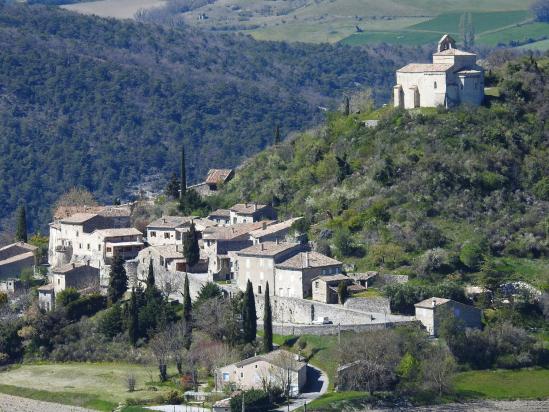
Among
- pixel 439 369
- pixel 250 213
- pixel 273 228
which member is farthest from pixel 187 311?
pixel 250 213

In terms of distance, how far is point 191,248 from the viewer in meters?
93.6

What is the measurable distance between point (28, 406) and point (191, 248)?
50.7 ft

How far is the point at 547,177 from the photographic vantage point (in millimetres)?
96938

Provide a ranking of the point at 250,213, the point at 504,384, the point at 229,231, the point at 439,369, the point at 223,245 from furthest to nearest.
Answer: the point at 250,213
the point at 229,231
the point at 223,245
the point at 504,384
the point at 439,369

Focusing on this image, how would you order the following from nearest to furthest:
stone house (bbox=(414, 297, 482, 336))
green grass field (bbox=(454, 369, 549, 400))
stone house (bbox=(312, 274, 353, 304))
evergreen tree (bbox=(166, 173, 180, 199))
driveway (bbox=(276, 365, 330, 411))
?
driveway (bbox=(276, 365, 330, 411))
green grass field (bbox=(454, 369, 549, 400))
stone house (bbox=(414, 297, 482, 336))
stone house (bbox=(312, 274, 353, 304))
evergreen tree (bbox=(166, 173, 180, 199))

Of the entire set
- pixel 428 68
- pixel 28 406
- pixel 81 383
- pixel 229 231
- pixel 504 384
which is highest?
pixel 428 68

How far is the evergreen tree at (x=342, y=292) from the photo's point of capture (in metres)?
85.0

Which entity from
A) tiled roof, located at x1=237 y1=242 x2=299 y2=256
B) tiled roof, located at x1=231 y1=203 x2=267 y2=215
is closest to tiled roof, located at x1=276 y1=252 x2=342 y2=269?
tiled roof, located at x1=237 y1=242 x2=299 y2=256

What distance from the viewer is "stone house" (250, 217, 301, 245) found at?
307 ft

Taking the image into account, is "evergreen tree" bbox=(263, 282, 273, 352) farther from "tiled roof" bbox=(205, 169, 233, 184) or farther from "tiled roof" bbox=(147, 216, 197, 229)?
"tiled roof" bbox=(205, 169, 233, 184)

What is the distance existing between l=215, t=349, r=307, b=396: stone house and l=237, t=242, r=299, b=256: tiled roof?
31.4ft

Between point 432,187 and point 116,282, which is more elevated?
point 432,187

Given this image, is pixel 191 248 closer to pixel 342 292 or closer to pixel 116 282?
pixel 116 282

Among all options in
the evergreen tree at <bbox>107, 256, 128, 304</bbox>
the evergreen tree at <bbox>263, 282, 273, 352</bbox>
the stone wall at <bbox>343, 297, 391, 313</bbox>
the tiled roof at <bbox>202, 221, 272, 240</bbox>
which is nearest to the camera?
the evergreen tree at <bbox>263, 282, 273, 352</bbox>
